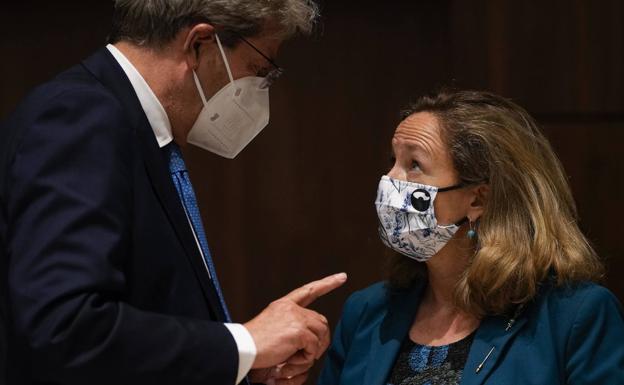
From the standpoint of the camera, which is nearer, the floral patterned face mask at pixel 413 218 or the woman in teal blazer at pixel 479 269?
the woman in teal blazer at pixel 479 269

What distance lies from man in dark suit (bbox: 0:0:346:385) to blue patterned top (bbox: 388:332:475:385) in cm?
34

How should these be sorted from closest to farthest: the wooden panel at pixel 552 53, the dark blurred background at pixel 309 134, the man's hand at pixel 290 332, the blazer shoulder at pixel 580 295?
the man's hand at pixel 290 332, the blazer shoulder at pixel 580 295, the wooden panel at pixel 552 53, the dark blurred background at pixel 309 134

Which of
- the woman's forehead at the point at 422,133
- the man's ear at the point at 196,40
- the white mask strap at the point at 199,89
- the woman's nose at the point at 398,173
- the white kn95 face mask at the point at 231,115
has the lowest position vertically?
the woman's nose at the point at 398,173

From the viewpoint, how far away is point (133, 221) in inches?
80.4

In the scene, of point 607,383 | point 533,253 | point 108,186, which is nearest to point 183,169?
point 108,186

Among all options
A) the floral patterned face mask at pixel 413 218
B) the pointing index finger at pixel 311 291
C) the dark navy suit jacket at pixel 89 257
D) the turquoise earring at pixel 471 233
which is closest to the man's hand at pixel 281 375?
the pointing index finger at pixel 311 291

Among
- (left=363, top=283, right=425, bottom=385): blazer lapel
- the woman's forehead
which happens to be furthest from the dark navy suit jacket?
the woman's forehead

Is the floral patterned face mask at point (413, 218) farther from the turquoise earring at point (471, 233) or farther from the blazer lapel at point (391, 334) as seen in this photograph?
the blazer lapel at point (391, 334)

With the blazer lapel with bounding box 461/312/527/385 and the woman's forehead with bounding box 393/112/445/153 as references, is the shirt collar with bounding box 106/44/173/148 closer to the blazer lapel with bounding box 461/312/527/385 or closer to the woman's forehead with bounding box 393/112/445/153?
the woman's forehead with bounding box 393/112/445/153

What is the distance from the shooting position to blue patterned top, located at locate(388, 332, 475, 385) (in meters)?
2.60

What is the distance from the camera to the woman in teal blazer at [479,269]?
2510 mm

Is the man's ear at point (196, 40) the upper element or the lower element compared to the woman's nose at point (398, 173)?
upper

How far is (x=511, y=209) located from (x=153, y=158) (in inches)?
38.2

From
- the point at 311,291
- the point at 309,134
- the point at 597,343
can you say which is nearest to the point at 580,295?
the point at 597,343
